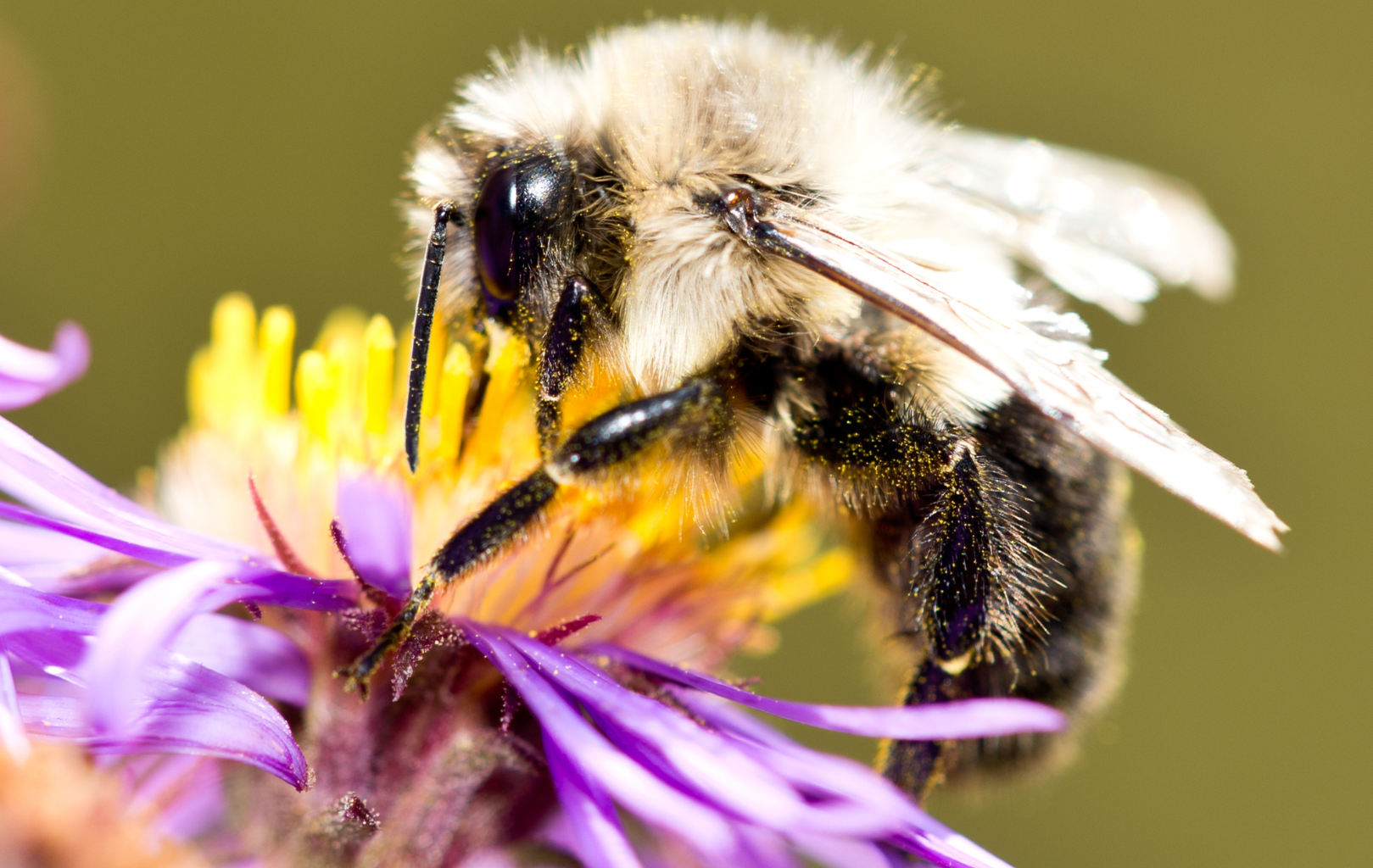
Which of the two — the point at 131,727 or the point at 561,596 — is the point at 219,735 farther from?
the point at 561,596

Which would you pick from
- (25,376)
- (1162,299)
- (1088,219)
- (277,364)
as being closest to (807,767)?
(25,376)

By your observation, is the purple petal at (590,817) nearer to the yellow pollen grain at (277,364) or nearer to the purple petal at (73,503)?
the purple petal at (73,503)

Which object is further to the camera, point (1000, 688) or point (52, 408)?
point (52, 408)

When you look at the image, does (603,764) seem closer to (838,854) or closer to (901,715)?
(901,715)

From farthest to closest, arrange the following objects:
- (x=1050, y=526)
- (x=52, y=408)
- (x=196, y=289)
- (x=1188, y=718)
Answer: (x=1188, y=718) < (x=196, y=289) < (x=52, y=408) < (x=1050, y=526)

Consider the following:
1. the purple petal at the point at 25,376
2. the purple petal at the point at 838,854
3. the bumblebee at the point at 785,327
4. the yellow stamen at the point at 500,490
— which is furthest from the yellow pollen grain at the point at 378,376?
the purple petal at the point at 838,854

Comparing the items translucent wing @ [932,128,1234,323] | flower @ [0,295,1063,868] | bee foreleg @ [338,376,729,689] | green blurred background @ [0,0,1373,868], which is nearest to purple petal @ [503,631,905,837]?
flower @ [0,295,1063,868]

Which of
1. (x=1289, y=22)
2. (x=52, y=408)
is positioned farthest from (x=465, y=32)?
(x=1289, y=22)

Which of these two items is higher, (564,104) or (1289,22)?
(1289,22)
